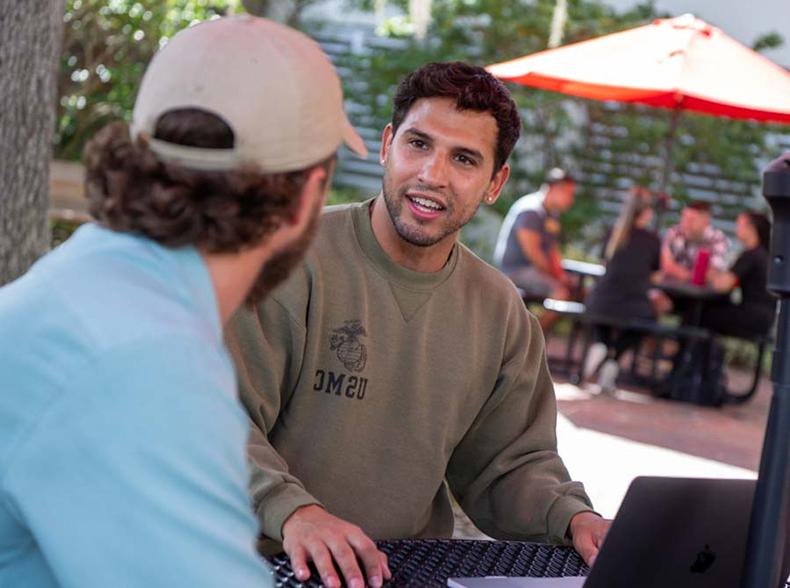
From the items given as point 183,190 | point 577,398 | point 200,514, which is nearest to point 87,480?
point 200,514

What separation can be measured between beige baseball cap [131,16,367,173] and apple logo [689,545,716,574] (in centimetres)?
72

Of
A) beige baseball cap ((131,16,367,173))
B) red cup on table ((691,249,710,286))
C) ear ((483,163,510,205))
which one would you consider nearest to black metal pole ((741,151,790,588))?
beige baseball cap ((131,16,367,173))

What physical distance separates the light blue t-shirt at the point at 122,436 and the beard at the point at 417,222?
4.17 feet

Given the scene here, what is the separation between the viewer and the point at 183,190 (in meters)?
1.29

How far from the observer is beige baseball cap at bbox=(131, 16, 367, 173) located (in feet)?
4.22

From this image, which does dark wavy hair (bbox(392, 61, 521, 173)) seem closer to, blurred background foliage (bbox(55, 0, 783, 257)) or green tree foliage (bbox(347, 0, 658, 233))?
blurred background foliage (bbox(55, 0, 783, 257))

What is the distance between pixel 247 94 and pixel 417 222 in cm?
124

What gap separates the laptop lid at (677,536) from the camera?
1590 millimetres

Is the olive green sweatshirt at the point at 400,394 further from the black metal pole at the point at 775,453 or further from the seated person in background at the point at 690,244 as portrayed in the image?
the seated person in background at the point at 690,244

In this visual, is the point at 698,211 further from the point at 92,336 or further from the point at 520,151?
the point at 92,336

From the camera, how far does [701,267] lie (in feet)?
34.7

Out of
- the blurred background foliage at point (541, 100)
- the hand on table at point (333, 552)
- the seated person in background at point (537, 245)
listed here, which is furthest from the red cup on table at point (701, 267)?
the hand on table at point (333, 552)

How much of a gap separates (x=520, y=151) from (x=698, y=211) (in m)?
4.95

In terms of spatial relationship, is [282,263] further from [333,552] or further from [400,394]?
[400,394]
